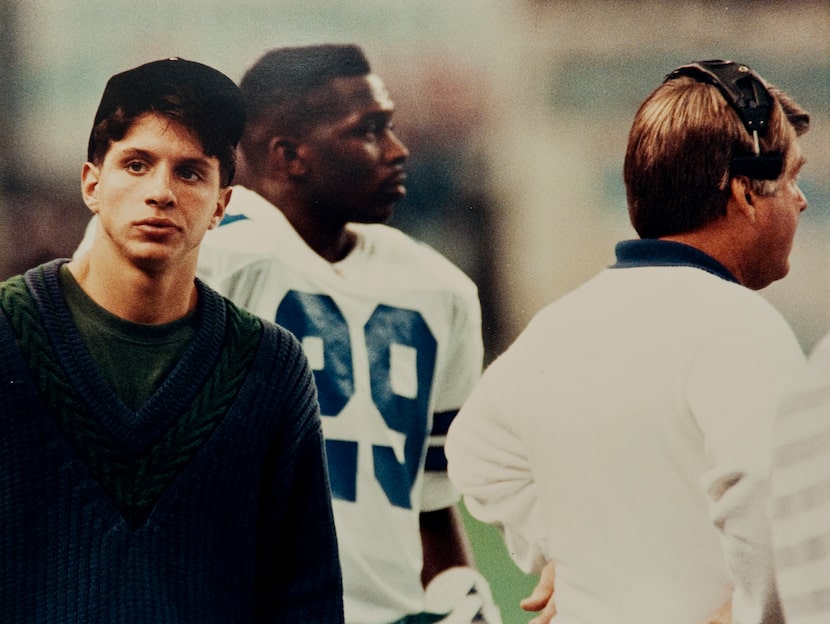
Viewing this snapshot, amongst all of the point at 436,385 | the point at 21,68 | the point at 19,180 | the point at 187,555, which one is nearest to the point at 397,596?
the point at 436,385

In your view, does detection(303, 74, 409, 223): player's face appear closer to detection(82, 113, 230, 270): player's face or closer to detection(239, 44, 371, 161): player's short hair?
detection(239, 44, 371, 161): player's short hair

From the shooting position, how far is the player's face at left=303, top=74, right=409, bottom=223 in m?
2.46

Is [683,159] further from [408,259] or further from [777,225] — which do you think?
[408,259]

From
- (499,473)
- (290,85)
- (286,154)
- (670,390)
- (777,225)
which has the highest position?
(290,85)

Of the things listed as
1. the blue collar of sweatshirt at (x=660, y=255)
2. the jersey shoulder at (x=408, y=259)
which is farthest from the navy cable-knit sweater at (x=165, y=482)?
the blue collar of sweatshirt at (x=660, y=255)

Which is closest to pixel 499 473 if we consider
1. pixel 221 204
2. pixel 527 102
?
pixel 221 204

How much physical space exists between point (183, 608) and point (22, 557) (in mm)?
257

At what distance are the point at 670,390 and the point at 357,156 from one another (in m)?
0.93

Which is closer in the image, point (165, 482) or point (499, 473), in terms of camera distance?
point (165, 482)

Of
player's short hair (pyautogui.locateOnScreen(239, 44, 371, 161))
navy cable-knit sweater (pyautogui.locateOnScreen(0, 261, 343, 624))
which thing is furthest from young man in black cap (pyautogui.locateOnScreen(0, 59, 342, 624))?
player's short hair (pyautogui.locateOnScreen(239, 44, 371, 161))

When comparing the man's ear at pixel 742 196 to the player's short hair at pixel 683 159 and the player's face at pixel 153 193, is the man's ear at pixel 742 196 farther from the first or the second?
the player's face at pixel 153 193

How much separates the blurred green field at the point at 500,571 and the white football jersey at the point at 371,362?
9 centimetres

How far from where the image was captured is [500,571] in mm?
2488

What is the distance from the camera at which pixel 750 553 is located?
1748 mm
